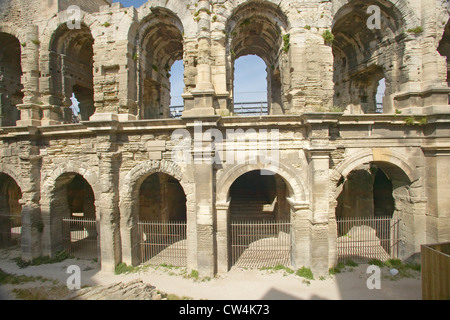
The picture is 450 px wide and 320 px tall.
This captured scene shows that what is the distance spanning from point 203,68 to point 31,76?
7.58m

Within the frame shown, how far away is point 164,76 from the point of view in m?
12.3

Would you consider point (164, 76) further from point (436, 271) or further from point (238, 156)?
point (436, 271)

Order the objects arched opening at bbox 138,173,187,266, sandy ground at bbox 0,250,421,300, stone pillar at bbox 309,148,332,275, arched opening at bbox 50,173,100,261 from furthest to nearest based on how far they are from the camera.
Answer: arched opening at bbox 138,173,187,266
arched opening at bbox 50,173,100,261
stone pillar at bbox 309,148,332,275
sandy ground at bbox 0,250,421,300

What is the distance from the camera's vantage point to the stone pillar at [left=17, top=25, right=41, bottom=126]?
9594mm

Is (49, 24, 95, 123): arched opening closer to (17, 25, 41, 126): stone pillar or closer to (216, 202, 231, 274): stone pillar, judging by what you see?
(17, 25, 41, 126): stone pillar

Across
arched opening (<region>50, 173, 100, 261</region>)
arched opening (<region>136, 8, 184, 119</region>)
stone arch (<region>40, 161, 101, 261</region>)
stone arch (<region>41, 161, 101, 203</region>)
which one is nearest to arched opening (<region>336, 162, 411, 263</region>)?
stone arch (<region>41, 161, 101, 203</region>)

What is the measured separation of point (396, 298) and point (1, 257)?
51.4 feet

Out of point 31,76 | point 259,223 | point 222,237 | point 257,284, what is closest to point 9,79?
point 31,76

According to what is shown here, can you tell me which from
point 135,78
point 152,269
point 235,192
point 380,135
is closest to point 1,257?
point 152,269

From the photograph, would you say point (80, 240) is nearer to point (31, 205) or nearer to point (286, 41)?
point (31, 205)

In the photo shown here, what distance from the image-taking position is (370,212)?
1157cm

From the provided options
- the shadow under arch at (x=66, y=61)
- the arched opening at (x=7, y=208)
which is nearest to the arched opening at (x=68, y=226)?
the arched opening at (x=7, y=208)

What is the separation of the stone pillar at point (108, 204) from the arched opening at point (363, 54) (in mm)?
10236

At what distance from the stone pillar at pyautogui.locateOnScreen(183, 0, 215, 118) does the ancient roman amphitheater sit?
1.9 inches
